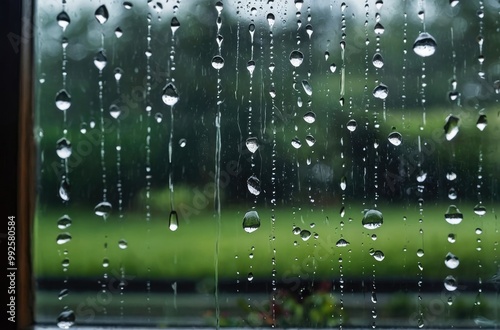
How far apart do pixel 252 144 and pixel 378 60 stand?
0.86 ft

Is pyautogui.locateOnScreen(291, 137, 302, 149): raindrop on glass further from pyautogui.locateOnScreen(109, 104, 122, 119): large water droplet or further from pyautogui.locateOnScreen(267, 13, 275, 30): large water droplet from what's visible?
pyautogui.locateOnScreen(109, 104, 122, 119): large water droplet

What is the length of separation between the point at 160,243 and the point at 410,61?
0.54m

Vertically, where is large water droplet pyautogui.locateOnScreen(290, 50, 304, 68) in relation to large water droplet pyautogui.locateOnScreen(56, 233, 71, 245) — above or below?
above

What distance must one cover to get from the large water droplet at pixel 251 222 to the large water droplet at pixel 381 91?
0.29m

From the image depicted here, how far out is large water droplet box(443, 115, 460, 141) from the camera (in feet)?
2.69

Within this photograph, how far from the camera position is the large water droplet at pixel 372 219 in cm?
83

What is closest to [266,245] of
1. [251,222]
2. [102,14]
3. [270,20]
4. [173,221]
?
[251,222]

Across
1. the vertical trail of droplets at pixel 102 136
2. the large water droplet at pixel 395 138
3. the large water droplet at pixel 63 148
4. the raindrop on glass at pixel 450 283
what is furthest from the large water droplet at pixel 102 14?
the raindrop on glass at pixel 450 283

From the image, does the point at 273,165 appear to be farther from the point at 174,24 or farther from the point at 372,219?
the point at 174,24

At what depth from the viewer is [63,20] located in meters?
0.85

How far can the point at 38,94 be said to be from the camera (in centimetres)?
85

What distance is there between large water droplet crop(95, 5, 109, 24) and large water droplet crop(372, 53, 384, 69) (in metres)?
0.48

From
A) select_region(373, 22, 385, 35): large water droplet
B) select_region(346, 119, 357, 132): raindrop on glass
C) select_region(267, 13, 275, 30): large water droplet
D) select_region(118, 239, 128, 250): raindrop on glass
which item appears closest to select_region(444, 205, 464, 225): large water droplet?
select_region(346, 119, 357, 132): raindrop on glass

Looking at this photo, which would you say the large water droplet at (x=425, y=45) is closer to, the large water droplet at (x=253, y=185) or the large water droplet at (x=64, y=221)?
the large water droplet at (x=253, y=185)
